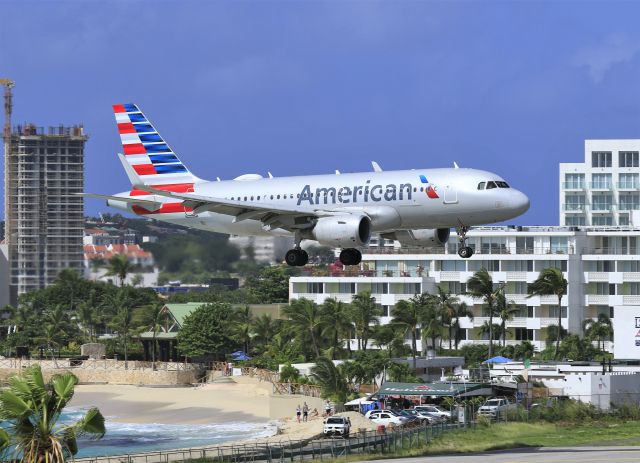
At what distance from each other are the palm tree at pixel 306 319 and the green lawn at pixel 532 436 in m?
52.7

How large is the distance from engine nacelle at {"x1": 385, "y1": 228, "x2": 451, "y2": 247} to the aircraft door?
5363 mm

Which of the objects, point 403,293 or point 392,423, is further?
point 403,293

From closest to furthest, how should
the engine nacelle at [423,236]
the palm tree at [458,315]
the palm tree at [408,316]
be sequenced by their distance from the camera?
1. the engine nacelle at [423,236]
2. the palm tree at [408,316]
3. the palm tree at [458,315]

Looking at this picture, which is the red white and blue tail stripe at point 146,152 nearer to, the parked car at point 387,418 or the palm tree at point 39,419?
the parked car at point 387,418

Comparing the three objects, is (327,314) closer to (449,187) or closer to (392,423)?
(392,423)

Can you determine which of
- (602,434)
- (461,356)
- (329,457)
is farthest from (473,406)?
(461,356)

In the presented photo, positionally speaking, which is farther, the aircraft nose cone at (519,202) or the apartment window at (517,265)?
the apartment window at (517,265)

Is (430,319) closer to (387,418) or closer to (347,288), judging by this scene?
(347,288)

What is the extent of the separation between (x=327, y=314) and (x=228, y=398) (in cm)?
1466

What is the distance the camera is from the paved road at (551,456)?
6906 centimetres

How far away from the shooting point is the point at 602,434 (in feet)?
285

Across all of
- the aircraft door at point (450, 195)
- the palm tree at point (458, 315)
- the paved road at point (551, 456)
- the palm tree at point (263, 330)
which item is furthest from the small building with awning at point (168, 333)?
the aircraft door at point (450, 195)

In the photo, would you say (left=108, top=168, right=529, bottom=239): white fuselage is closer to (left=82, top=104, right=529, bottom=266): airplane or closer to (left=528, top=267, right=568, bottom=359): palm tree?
(left=82, top=104, right=529, bottom=266): airplane

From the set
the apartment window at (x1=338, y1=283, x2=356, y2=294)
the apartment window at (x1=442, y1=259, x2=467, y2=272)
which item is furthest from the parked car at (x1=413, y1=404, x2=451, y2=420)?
the apartment window at (x1=338, y1=283, x2=356, y2=294)
